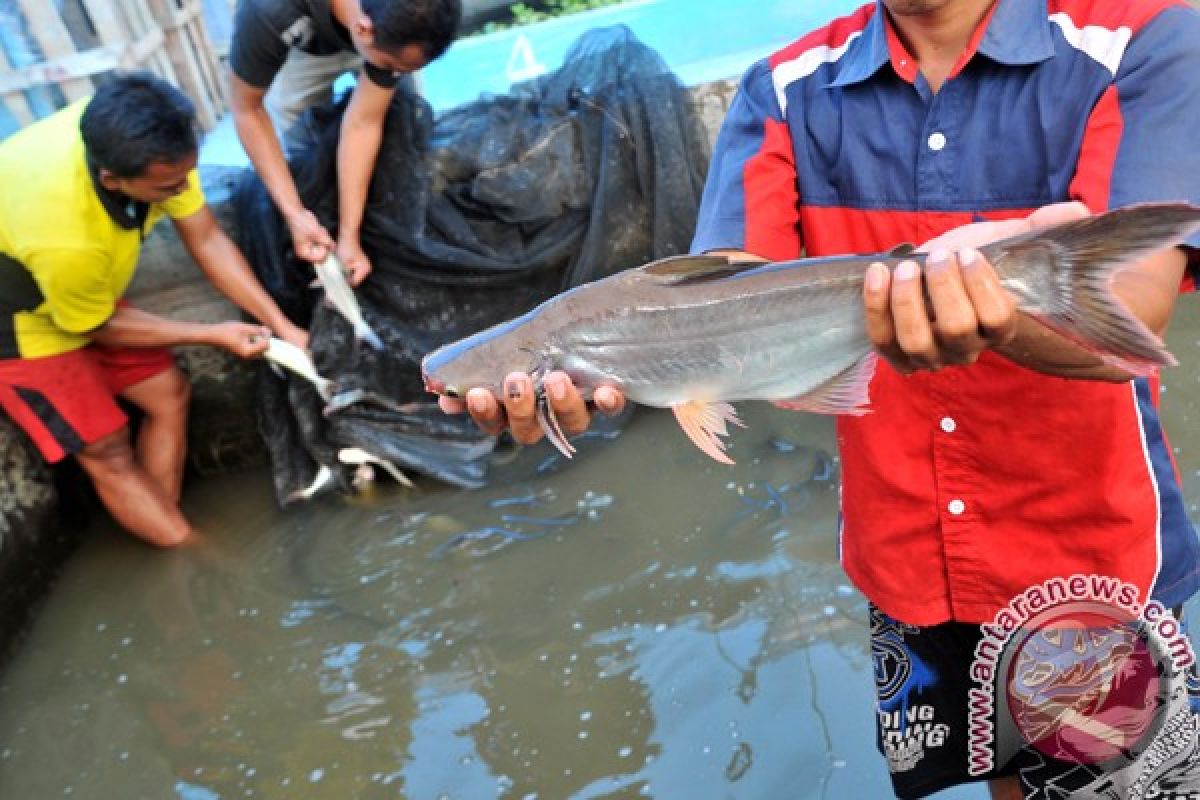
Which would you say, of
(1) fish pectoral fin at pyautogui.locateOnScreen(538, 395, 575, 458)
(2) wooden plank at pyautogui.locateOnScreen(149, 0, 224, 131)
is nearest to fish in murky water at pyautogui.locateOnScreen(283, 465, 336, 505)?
(1) fish pectoral fin at pyautogui.locateOnScreen(538, 395, 575, 458)

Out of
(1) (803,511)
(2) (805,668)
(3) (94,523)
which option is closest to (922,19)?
(2) (805,668)

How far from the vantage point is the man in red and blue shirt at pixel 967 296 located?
152cm

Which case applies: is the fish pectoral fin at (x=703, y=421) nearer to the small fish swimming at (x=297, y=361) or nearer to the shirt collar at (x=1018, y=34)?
the shirt collar at (x=1018, y=34)

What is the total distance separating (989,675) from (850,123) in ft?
3.61

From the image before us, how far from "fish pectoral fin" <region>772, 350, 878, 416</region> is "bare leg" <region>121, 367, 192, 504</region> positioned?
3.78 meters

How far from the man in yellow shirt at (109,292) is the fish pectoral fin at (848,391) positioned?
319cm

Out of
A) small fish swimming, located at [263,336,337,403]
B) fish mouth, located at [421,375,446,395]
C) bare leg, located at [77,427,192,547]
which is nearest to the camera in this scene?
fish mouth, located at [421,375,446,395]

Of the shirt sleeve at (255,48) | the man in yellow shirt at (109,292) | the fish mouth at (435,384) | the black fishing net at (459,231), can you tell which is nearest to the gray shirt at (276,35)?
the shirt sleeve at (255,48)

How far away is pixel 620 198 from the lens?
4.82 m

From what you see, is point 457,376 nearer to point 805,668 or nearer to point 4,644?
point 805,668

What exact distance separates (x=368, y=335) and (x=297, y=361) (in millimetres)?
344

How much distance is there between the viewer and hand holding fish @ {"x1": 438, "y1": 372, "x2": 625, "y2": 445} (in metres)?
1.91

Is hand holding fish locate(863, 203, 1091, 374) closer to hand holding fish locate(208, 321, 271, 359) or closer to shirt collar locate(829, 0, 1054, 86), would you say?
shirt collar locate(829, 0, 1054, 86)

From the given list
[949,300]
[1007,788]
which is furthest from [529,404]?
[1007,788]
